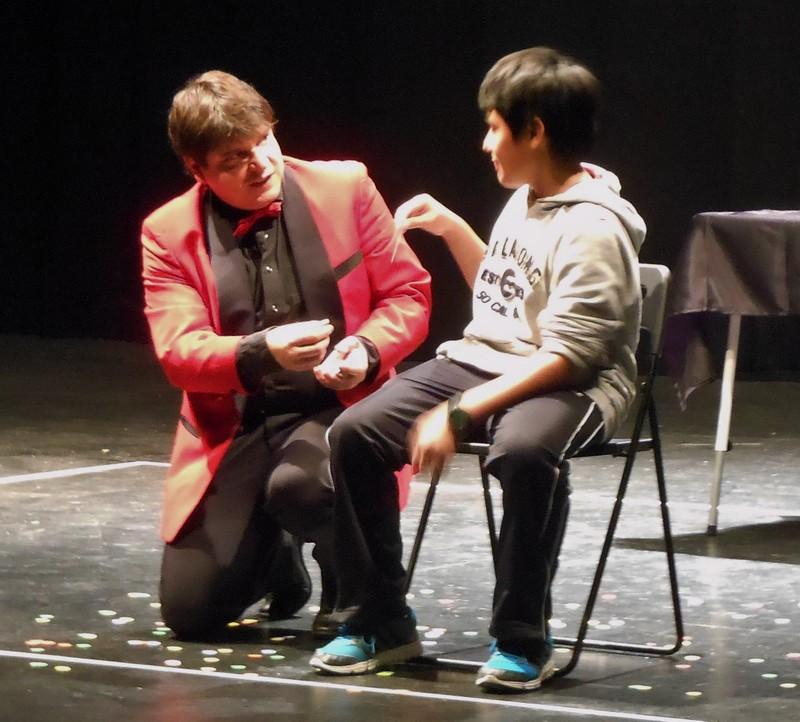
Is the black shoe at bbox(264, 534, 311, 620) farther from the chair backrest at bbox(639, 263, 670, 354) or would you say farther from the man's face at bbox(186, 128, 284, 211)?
the chair backrest at bbox(639, 263, 670, 354)

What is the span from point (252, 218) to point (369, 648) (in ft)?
2.67

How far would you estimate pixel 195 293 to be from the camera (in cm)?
306

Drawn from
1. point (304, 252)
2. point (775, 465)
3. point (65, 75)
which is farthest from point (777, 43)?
point (304, 252)

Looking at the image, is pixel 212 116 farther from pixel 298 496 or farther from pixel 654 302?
pixel 654 302

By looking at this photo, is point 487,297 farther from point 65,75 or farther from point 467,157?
point 65,75

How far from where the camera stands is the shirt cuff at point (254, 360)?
2889 mm

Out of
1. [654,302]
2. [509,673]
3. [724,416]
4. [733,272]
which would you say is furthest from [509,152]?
[724,416]

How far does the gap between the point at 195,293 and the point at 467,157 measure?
17.0 ft

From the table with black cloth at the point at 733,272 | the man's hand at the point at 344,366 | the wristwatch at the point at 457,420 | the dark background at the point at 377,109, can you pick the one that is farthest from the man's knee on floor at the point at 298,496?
the dark background at the point at 377,109

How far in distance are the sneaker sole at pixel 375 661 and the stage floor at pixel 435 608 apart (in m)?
0.02

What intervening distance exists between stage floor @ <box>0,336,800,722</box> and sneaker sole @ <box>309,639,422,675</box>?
2 centimetres

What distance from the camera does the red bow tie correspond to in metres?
3.08

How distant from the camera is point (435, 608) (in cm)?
328

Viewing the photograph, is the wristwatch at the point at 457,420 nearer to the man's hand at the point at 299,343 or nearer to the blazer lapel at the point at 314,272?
the man's hand at the point at 299,343
